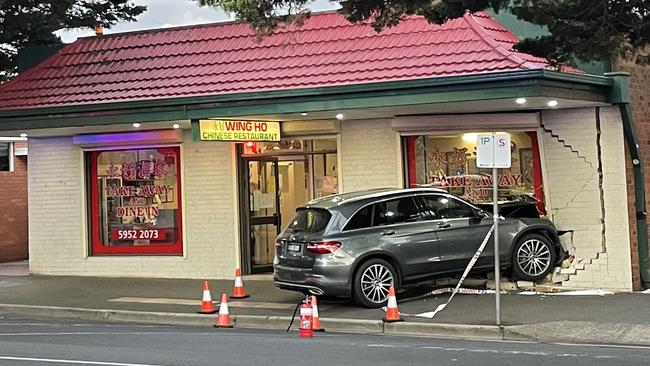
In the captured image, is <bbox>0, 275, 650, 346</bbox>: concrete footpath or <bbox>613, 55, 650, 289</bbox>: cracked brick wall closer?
<bbox>0, 275, 650, 346</bbox>: concrete footpath

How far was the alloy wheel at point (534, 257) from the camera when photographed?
1403 centimetres

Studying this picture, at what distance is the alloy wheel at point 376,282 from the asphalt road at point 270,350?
60.0 inches

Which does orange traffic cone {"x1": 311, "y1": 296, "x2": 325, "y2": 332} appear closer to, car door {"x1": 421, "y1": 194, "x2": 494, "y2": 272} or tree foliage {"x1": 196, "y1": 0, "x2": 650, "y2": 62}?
car door {"x1": 421, "y1": 194, "x2": 494, "y2": 272}

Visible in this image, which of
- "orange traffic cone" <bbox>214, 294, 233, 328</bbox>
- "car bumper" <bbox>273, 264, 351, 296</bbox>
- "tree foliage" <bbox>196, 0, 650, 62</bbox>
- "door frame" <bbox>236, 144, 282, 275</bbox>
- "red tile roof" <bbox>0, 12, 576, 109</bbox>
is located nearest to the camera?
"tree foliage" <bbox>196, 0, 650, 62</bbox>

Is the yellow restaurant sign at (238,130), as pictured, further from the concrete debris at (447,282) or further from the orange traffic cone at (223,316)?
the concrete debris at (447,282)

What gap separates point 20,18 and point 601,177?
1421 centimetres

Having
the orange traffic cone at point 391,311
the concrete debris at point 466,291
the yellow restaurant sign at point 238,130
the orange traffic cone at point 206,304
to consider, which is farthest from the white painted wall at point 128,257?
the orange traffic cone at point 391,311

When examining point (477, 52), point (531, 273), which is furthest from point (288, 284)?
point (477, 52)

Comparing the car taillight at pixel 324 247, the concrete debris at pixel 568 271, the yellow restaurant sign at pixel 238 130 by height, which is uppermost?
the yellow restaurant sign at pixel 238 130

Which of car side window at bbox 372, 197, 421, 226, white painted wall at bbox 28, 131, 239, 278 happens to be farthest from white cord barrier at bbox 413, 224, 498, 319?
white painted wall at bbox 28, 131, 239, 278

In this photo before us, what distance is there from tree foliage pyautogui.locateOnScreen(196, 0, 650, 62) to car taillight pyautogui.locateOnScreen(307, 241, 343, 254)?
355 cm

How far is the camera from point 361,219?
13031mm

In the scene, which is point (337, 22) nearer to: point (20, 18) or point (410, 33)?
point (410, 33)

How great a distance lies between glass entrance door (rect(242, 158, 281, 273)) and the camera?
1739 cm
